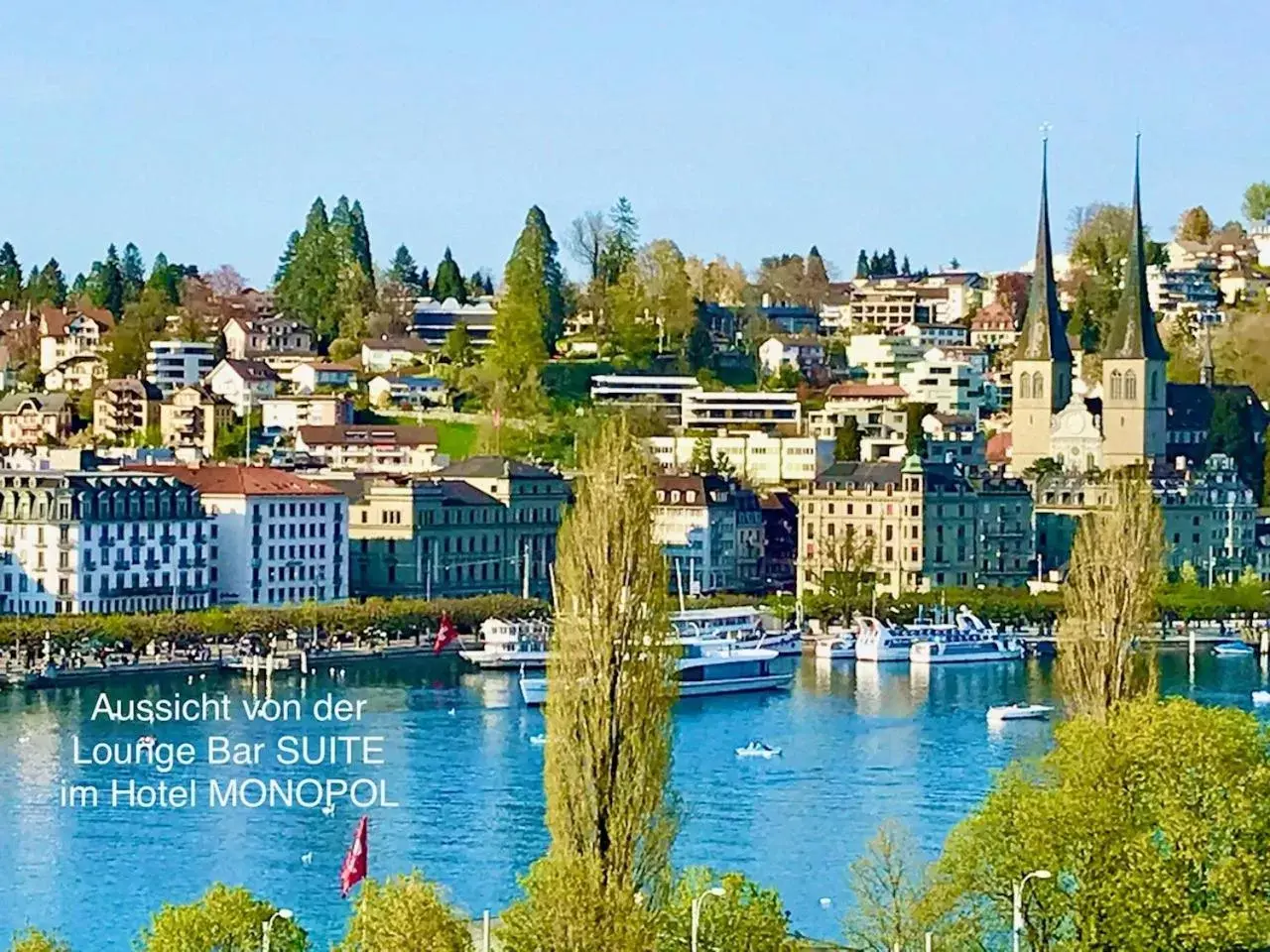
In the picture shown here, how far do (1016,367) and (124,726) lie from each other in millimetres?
27863

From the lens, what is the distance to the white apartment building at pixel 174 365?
210 feet

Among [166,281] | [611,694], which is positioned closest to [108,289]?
[166,281]

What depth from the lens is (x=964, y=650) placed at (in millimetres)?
45688

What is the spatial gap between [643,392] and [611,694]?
46228mm

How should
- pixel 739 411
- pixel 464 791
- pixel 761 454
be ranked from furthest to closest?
1. pixel 739 411
2. pixel 761 454
3. pixel 464 791

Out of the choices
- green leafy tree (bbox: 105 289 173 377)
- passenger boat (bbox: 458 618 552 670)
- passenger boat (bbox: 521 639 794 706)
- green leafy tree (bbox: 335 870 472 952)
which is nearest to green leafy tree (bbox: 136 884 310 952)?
green leafy tree (bbox: 335 870 472 952)

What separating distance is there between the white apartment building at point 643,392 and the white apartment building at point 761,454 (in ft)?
6.07

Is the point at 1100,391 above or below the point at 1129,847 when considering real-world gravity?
above

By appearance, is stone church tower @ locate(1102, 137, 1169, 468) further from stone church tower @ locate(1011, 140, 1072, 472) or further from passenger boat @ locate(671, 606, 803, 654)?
passenger boat @ locate(671, 606, 803, 654)

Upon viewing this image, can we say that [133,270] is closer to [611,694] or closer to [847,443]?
[847,443]

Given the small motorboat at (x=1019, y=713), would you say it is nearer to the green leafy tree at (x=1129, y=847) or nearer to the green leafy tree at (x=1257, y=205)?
the green leafy tree at (x=1129, y=847)

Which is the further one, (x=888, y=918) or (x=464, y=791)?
(x=464, y=791)

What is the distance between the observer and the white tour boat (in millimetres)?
33094

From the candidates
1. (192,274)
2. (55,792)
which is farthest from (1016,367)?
(55,792)
